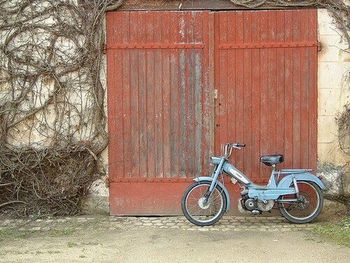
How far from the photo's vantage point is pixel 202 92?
7.65m

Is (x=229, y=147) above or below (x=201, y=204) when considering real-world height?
above

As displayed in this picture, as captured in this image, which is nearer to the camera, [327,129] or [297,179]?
[297,179]

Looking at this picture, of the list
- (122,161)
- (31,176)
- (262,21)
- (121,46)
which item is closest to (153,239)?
(122,161)

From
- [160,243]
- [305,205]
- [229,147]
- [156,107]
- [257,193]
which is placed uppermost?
[156,107]

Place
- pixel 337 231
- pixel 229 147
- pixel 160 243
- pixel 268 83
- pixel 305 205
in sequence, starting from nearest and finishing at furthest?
pixel 160 243 < pixel 337 231 < pixel 305 205 < pixel 229 147 < pixel 268 83

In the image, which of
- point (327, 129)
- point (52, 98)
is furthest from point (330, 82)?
point (52, 98)

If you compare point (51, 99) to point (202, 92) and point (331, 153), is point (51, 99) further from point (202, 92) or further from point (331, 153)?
point (331, 153)

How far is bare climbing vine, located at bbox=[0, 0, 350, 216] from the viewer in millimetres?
7629

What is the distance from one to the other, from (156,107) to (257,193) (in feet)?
5.51

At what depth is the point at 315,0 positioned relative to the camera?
7504mm

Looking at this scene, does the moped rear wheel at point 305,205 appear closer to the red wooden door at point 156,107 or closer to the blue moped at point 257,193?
the blue moped at point 257,193

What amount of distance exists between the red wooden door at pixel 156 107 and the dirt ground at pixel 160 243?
500 mm

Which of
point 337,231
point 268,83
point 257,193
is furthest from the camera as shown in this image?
point 268,83

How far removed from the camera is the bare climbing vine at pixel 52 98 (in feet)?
25.0
